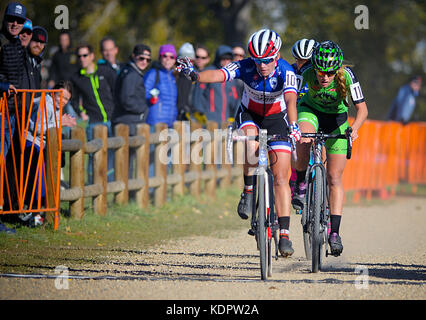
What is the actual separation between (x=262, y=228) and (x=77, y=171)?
4117 mm

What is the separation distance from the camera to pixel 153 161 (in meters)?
13.0

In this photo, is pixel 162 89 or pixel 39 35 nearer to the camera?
pixel 39 35

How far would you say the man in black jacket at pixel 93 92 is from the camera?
40.8ft

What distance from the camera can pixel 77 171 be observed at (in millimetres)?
10695

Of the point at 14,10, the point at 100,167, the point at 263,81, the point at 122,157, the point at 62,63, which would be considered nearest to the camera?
the point at 263,81

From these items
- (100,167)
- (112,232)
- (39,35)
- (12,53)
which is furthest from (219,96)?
(12,53)

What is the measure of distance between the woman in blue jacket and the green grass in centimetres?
146

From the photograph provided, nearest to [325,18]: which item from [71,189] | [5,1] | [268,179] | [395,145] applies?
[5,1]

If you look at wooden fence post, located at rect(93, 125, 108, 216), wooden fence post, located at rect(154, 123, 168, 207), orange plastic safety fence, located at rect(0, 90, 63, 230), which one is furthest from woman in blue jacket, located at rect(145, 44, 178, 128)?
orange plastic safety fence, located at rect(0, 90, 63, 230)

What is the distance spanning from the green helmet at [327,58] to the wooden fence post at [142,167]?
4.98 m

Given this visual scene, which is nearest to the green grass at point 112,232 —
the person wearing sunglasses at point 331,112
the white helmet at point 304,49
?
the person wearing sunglasses at point 331,112

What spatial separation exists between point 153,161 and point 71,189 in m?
2.67

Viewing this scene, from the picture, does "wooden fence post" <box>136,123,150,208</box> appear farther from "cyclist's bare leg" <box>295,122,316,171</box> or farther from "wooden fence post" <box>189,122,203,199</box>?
"cyclist's bare leg" <box>295,122,316,171</box>

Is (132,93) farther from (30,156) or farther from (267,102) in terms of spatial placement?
(267,102)
